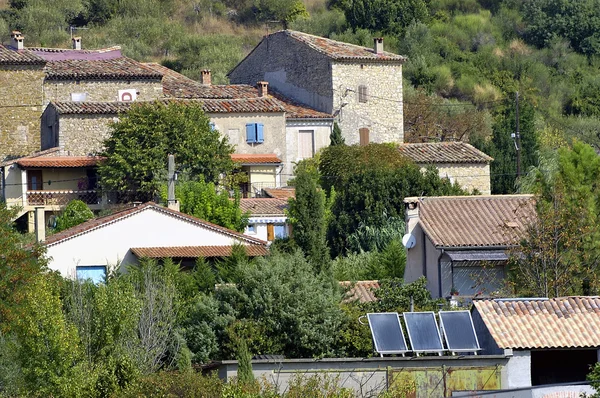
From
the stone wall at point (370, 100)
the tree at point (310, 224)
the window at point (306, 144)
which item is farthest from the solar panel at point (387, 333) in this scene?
the stone wall at point (370, 100)

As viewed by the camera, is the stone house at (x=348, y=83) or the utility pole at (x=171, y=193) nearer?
the utility pole at (x=171, y=193)

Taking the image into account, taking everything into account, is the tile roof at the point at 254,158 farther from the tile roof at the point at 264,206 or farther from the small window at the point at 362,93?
the small window at the point at 362,93

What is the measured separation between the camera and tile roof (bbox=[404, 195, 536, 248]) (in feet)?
114

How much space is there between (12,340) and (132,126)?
20996 mm

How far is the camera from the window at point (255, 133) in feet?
173

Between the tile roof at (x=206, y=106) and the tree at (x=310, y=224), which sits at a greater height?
the tile roof at (x=206, y=106)

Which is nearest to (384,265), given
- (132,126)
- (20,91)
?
(132,126)

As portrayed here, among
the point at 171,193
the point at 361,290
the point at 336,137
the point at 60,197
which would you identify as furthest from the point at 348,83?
the point at 361,290

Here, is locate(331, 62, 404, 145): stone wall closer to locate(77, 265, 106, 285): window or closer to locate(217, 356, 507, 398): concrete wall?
locate(77, 265, 106, 285): window

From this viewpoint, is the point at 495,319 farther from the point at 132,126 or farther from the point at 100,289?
the point at 132,126

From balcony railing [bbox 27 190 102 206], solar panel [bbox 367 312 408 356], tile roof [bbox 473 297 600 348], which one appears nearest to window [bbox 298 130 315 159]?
balcony railing [bbox 27 190 102 206]

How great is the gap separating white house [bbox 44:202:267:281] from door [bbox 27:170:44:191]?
12.1 m

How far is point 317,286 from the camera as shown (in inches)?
1148

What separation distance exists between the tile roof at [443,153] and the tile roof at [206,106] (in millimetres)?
4899
